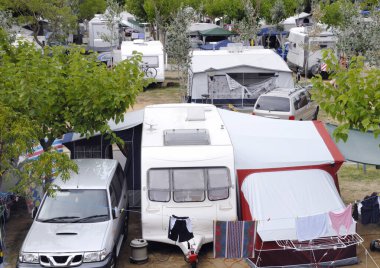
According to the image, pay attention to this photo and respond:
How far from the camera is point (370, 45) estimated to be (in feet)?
83.5

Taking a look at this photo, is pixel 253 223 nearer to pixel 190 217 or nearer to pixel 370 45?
pixel 190 217

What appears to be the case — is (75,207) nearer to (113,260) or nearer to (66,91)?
(113,260)

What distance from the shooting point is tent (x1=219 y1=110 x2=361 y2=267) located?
10188 mm

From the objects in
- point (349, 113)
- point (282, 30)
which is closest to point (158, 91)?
point (282, 30)

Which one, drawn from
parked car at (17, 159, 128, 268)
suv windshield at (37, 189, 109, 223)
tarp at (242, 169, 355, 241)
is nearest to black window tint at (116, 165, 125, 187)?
parked car at (17, 159, 128, 268)

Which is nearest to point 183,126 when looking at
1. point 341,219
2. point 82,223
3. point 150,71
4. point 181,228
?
point 181,228

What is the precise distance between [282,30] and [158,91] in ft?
48.3

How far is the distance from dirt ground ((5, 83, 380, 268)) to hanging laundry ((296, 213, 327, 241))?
2.90ft

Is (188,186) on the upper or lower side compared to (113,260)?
upper

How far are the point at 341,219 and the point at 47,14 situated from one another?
1119 inches

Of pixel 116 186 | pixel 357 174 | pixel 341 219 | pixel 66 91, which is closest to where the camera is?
pixel 341 219

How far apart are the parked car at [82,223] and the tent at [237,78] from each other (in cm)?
1101

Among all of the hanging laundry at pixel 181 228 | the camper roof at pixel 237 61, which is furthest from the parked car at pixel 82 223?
the camper roof at pixel 237 61

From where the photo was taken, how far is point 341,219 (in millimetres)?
10148
